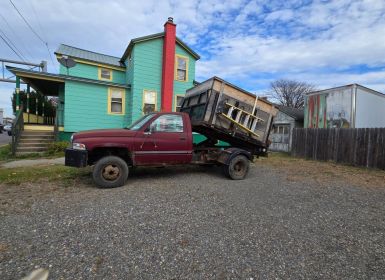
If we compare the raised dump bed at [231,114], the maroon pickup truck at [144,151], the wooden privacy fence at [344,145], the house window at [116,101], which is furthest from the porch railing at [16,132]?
the wooden privacy fence at [344,145]

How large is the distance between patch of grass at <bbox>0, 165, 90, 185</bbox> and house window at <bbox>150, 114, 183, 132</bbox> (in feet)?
8.43

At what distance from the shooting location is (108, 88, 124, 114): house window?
1472cm

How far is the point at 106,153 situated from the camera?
20.4 feet

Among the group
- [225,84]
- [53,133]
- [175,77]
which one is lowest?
[53,133]

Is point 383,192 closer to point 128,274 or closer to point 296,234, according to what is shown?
point 296,234

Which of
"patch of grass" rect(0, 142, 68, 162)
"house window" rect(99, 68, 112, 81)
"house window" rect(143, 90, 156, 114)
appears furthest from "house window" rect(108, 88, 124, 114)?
"patch of grass" rect(0, 142, 68, 162)

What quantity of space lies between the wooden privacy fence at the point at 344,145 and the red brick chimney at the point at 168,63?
8.67 m

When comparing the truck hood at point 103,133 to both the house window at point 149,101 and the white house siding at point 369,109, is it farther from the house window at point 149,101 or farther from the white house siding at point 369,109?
the white house siding at point 369,109

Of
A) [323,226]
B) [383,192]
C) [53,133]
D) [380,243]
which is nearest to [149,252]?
[323,226]

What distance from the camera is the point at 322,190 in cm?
643

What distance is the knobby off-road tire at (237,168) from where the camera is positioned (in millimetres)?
7316

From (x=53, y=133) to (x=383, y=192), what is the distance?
1433cm

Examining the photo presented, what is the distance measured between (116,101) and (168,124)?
9281 mm

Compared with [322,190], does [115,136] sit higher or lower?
higher
